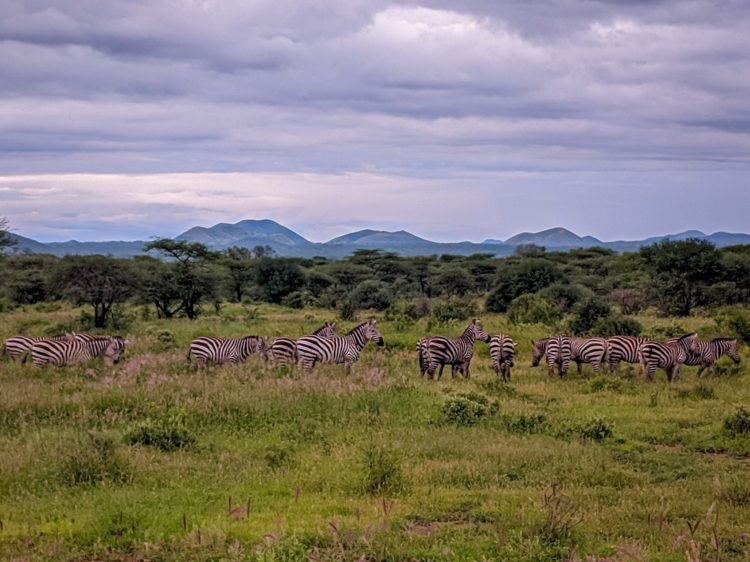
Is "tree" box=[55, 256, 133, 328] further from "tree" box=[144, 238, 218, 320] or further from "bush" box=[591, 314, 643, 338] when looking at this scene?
"bush" box=[591, 314, 643, 338]

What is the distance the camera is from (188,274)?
121 ft

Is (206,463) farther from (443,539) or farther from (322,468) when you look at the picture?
(443,539)

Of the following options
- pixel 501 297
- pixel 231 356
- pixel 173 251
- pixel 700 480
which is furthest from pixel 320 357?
pixel 501 297

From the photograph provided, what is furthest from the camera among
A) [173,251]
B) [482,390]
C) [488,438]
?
[173,251]

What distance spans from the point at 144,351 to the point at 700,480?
16550 mm

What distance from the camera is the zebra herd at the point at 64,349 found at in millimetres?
18984

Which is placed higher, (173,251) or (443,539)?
(173,251)

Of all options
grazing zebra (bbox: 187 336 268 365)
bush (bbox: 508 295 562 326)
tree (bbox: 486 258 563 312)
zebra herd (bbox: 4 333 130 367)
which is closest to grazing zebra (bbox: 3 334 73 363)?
zebra herd (bbox: 4 333 130 367)

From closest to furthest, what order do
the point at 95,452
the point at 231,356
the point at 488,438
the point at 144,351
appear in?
the point at 95,452 → the point at 488,438 → the point at 231,356 → the point at 144,351

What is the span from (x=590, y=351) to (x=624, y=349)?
2.67 ft

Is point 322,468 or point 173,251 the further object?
point 173,251

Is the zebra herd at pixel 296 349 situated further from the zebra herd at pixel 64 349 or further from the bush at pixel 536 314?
the bush at pixel 536 314

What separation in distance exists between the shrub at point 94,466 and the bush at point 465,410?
562 centimetres

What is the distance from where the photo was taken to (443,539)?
25.4 feet
